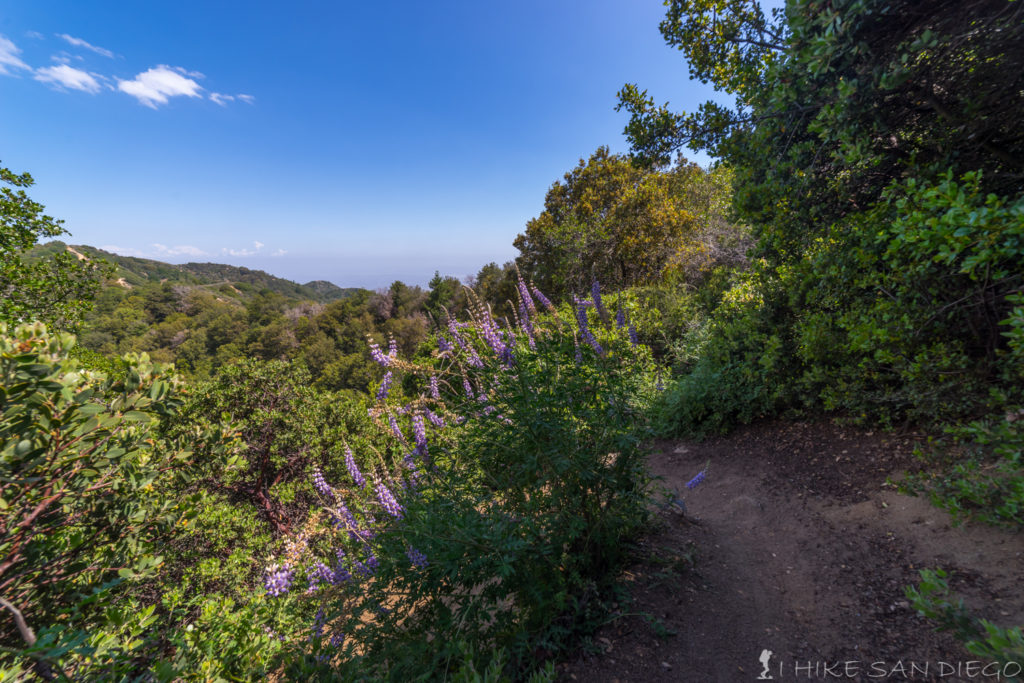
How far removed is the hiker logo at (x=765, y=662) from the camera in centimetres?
195

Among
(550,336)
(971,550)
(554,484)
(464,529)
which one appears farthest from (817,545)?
(464,529)

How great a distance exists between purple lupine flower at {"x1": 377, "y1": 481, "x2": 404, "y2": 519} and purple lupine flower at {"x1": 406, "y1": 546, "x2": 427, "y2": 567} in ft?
1.54

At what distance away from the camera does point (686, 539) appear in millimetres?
3164

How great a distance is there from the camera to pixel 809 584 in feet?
8.58

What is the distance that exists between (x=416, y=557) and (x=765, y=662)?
2027 mm

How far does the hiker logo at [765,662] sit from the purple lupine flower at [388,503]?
7.24 feet

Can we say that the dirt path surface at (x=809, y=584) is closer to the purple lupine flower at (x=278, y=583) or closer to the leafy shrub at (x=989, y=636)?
the leafy shrub at (x=989, y=636)

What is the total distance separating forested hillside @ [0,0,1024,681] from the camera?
1.83 m

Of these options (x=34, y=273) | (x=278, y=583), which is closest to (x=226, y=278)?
(x=34, y=273)

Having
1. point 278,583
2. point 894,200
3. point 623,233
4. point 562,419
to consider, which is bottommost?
point 278,583

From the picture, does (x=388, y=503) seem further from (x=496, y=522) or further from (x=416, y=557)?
(x=496, y=522)

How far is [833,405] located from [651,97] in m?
4.27

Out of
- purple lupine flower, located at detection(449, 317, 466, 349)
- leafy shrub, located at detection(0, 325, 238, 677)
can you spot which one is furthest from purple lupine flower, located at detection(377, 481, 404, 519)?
purple lupine flower, located at detection(449, 317, 466, 349)

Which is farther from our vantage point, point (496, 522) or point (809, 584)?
point (809, 584)
